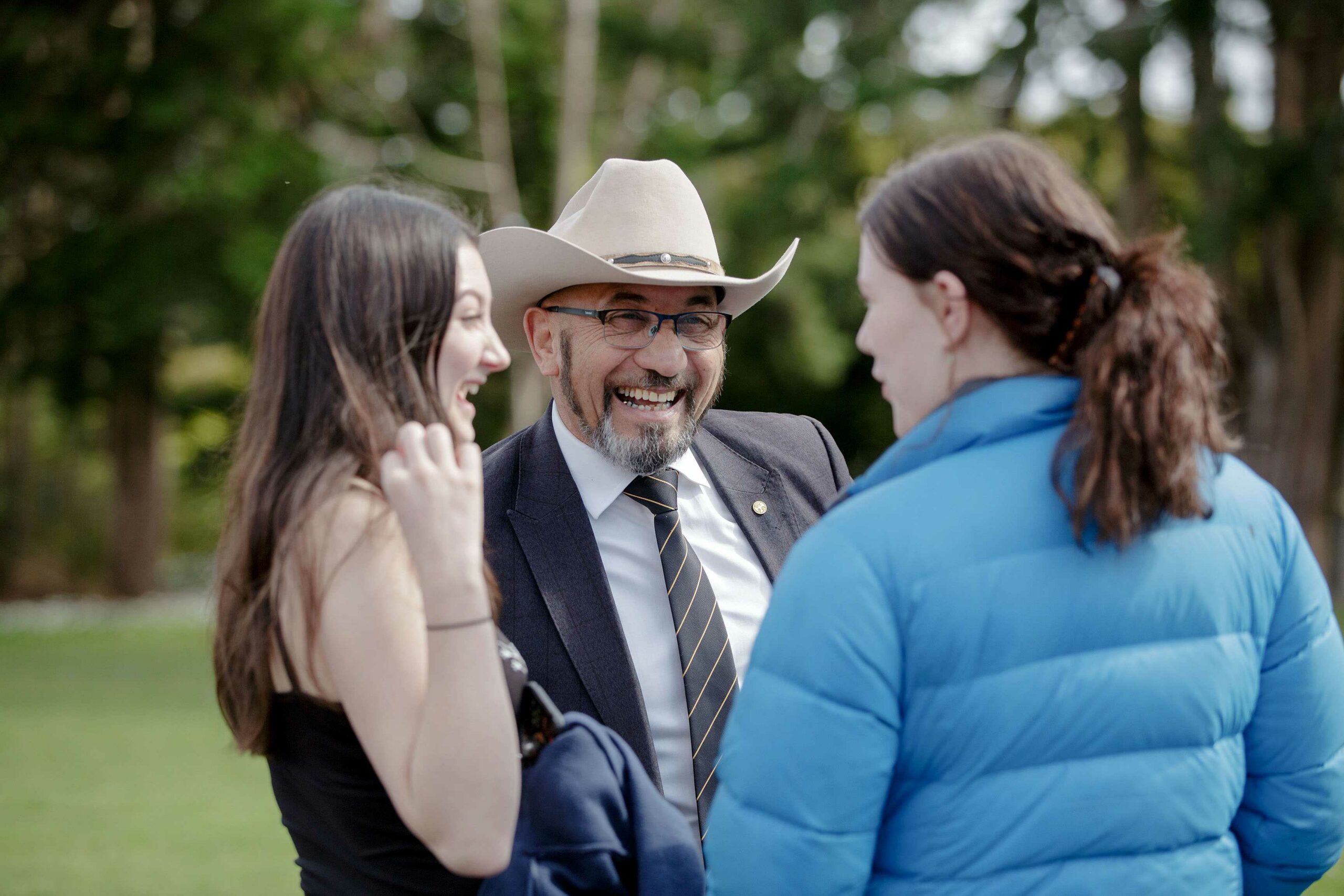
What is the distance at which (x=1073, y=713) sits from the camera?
1559 mm

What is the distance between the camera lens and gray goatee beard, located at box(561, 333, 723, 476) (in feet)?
10.2

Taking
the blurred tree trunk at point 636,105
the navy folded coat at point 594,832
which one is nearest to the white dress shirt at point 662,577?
the navy folded coat at point 594,832

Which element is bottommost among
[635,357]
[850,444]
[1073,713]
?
[850,444]

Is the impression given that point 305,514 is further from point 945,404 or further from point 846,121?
point 846,121

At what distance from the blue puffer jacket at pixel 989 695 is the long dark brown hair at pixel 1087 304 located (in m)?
0.07

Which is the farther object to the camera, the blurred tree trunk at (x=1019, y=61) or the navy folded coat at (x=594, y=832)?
the blurred tree trunk at (x=1019, y=61)

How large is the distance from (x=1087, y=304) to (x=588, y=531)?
62.9 inches

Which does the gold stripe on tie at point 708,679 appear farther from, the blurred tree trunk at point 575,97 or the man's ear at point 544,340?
the blurred tree trunk at point 575,97

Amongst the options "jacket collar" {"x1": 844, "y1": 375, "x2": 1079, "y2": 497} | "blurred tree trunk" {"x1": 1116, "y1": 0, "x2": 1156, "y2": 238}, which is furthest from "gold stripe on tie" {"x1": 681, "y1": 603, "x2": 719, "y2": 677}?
"blurred tree trunk" {"x1": 1116, "y1": 0, "x2": 1156, "y2": 238}

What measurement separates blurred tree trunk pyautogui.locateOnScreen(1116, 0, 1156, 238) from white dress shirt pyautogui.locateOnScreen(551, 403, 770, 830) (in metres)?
11.8

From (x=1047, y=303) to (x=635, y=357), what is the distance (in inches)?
68.0

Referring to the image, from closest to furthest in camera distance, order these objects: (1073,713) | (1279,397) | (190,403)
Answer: (1073,713)
(1279,397)
(190,403)

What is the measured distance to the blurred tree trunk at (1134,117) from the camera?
13.7 metres

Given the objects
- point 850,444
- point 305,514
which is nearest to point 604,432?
point 305,514
